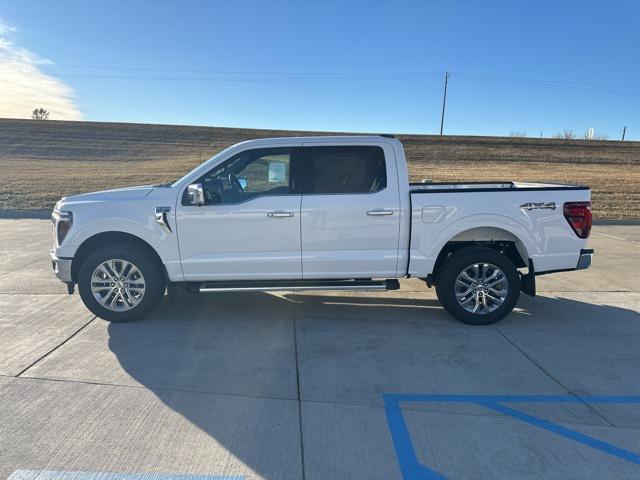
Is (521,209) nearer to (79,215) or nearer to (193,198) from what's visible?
(193,198)

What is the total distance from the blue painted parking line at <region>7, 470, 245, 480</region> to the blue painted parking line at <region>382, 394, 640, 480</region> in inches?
40.0

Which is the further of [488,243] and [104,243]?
[488,243]

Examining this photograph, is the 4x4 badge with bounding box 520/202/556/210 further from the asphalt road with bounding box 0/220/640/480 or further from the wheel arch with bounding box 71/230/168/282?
the wheel arch with bounding box 71/230/168/282

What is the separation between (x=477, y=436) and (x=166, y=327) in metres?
3.31

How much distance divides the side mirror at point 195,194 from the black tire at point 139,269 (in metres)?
0.79

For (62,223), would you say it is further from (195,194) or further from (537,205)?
(537,205)

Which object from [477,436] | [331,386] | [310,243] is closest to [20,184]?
[310,243]

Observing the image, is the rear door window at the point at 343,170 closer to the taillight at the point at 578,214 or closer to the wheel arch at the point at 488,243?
the wheel arch at the point at 488,243

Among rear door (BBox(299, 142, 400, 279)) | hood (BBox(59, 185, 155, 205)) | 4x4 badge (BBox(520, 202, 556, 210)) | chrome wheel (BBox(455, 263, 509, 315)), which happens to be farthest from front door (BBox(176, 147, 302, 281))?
4x4 badge (BBox(520, 202, 556, 210))

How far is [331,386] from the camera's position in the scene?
3.63 m

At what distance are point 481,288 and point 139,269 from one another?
3755 mm

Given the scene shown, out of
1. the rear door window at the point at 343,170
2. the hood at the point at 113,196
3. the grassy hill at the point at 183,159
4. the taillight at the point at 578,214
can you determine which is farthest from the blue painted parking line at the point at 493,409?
the grassy hill at the point at 183,159

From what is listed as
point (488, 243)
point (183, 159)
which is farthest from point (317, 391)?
point (183, 159)

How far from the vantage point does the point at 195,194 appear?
468 centimetres
